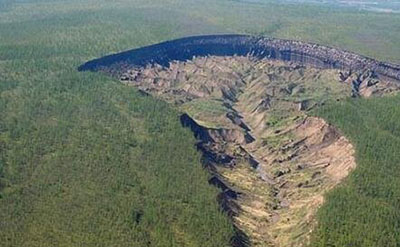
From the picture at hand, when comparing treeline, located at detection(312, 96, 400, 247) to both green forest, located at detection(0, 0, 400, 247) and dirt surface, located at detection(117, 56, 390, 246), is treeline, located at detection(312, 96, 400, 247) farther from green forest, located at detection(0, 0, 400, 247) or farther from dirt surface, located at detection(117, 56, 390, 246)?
dirt surface, located at detection(117, 56, 390, 246)

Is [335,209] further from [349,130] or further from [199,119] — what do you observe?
[199,119]

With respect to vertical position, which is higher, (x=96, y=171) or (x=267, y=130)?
(x=96, y=171)

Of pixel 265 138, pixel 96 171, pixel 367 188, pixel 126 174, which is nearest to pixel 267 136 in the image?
pixel 265 138

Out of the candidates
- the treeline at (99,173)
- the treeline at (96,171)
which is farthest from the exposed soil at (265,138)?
the treeline at (96,171)

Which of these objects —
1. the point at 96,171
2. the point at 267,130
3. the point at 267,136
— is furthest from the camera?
the point at 267,130

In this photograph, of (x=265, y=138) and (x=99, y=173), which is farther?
(x=265, y=138)

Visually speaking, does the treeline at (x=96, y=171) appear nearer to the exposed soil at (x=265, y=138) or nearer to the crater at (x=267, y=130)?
the crater at (x=267, y=130)

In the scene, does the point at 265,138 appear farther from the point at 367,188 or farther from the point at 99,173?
the point at 99,173
